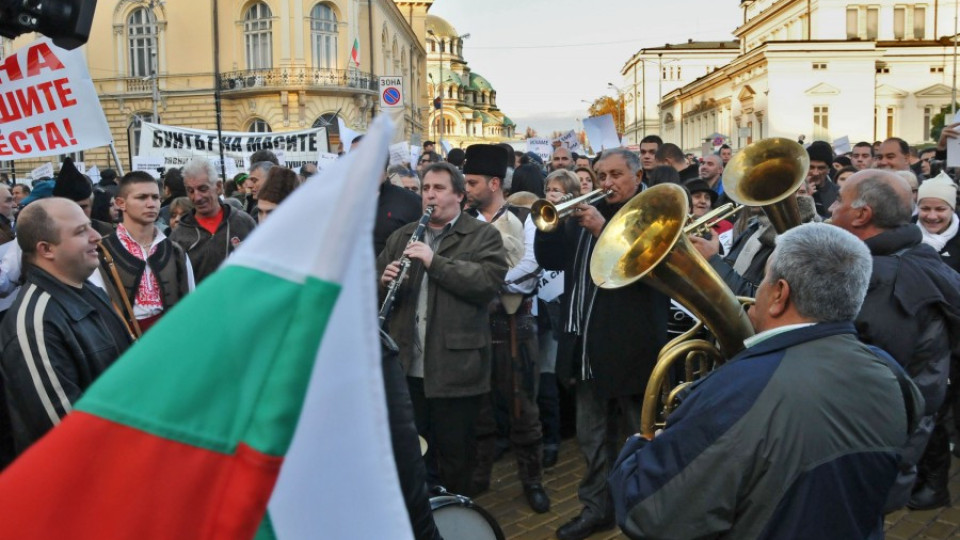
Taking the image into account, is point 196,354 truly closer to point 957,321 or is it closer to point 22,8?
point 957,321

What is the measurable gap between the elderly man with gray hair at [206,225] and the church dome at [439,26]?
395 ft

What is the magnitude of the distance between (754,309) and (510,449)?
14.3ft

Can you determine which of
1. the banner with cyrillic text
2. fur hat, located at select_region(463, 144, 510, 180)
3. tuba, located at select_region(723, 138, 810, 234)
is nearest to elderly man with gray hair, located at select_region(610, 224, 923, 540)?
tuba, located at select_region(723, 138, 810, 234)

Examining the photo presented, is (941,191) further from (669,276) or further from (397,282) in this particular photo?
(397,282)

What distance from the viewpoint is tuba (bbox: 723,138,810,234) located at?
4457 millimetres

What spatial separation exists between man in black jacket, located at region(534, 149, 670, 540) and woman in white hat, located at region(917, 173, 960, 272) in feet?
7.01

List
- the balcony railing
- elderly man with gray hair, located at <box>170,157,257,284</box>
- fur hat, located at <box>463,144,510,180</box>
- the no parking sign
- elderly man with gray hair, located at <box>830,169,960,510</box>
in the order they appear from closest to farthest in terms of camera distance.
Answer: elderly man with gray hair, located at <box>830,169,960,510</box>, elderly man with gray hair, located at <box>170,157,257,284</box>, fur hat, located at <box>463,144,510,180</box>, the no parking sign, the balcony railing

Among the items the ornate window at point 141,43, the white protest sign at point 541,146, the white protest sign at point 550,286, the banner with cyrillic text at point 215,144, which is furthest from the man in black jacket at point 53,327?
the ornate window at point 141,43

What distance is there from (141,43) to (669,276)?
147 ft

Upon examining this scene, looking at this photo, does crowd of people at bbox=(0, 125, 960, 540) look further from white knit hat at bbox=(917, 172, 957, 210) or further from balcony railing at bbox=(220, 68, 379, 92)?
balcony railing at bbox=(220, 68, 379, 92)

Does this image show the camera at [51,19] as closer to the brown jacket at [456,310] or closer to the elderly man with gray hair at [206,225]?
the elderly man with gray hair at [206,225]

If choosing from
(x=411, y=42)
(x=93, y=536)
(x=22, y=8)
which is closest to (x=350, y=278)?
(x=93, y=536)

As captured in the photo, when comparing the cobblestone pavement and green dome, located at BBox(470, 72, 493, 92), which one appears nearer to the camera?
the cobblestone pavement

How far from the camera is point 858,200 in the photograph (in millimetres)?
3834
